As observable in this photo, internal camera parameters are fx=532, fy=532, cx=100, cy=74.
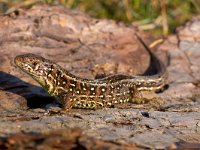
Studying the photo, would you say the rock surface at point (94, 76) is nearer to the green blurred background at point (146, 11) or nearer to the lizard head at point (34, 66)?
the lizard head at point (34, 66)

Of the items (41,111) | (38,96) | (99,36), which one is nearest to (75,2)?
(99,36)

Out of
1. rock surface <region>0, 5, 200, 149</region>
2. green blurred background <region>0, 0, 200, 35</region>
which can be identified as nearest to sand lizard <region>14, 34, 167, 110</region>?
rock surface <region>0, 5, 200, 149</region>

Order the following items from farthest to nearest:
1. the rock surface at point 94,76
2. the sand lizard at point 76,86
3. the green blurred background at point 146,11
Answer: the green blurred background at point 146,11, the sand lizard at point 76,86, the rock surface at point 94,76

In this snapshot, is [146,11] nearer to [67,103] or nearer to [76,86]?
[76,86]

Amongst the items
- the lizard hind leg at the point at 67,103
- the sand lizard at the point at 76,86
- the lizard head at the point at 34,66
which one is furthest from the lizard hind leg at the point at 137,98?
the lizard head at the point at 34,66

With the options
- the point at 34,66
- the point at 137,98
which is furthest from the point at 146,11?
the point at 34,66

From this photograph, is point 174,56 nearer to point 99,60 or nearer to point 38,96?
point 99,60

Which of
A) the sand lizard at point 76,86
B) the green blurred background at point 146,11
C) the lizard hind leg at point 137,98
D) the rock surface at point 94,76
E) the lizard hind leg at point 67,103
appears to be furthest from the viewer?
the green blurred background at point 146,11
